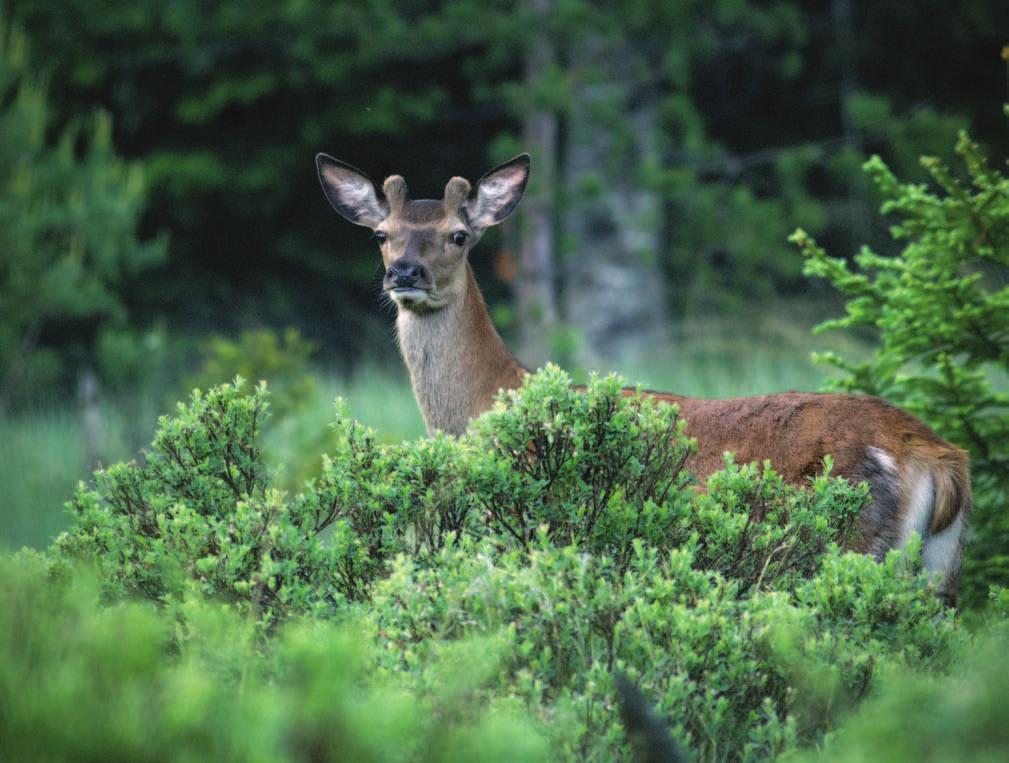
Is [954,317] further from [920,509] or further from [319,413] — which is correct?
[319,413]

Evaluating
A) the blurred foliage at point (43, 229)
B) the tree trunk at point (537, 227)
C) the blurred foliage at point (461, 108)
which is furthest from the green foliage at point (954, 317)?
the blurred foliage at point (43, 229)

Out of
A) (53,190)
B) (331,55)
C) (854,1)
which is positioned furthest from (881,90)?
(53,190)

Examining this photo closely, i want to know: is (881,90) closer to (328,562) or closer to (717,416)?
(717,416)

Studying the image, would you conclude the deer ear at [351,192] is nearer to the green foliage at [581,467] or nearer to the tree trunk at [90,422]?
the green foliage at [581,467]

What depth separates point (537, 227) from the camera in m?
12.7

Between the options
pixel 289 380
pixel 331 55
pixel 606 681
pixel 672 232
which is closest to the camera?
pixel 606 681

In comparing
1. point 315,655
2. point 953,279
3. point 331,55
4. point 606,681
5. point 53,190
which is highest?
point 331,55

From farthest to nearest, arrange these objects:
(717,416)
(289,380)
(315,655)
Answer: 1. (289,380)
2. (717,416)
3. (315,655)

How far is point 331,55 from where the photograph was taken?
45.0 ft

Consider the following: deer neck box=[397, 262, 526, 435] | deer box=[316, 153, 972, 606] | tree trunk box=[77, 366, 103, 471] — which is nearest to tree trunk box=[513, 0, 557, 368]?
tree trunk box=[77, 366, 103, 471]

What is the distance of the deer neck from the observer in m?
5.72

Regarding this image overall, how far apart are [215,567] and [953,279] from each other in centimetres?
321

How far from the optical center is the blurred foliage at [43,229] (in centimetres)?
1065

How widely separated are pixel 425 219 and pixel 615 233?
849 centimetres
